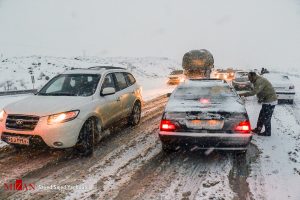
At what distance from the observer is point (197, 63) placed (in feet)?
81.9

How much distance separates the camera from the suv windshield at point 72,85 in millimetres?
7234

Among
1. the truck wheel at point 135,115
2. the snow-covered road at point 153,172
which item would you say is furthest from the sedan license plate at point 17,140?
the truck wheel at point 135,115

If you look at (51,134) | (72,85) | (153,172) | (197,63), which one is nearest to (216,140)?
(153,172)

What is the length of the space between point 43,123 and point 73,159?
999 mm

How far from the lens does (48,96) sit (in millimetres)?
7059

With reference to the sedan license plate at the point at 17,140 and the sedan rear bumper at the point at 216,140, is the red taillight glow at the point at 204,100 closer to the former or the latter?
the sedan rear bumper at the point at 216,140

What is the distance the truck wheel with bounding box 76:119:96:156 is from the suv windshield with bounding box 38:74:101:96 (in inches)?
32.1

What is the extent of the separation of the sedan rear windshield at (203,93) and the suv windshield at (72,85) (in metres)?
1.93

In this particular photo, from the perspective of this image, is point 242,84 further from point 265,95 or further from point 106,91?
point 106,91

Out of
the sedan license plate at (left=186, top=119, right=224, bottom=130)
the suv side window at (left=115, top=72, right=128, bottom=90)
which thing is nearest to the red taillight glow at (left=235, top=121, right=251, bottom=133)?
the sedan license plate at (left=186, top=119, right=224, bottom=130)

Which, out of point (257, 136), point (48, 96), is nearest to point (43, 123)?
point (48, 96)

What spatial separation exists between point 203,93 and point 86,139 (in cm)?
266

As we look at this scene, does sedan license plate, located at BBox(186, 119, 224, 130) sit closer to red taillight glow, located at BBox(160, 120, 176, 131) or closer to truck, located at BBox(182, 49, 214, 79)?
red taillight glow, located at BBox(160, 120, 176, 131)

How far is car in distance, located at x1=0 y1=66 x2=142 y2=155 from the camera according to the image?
19.4ft
